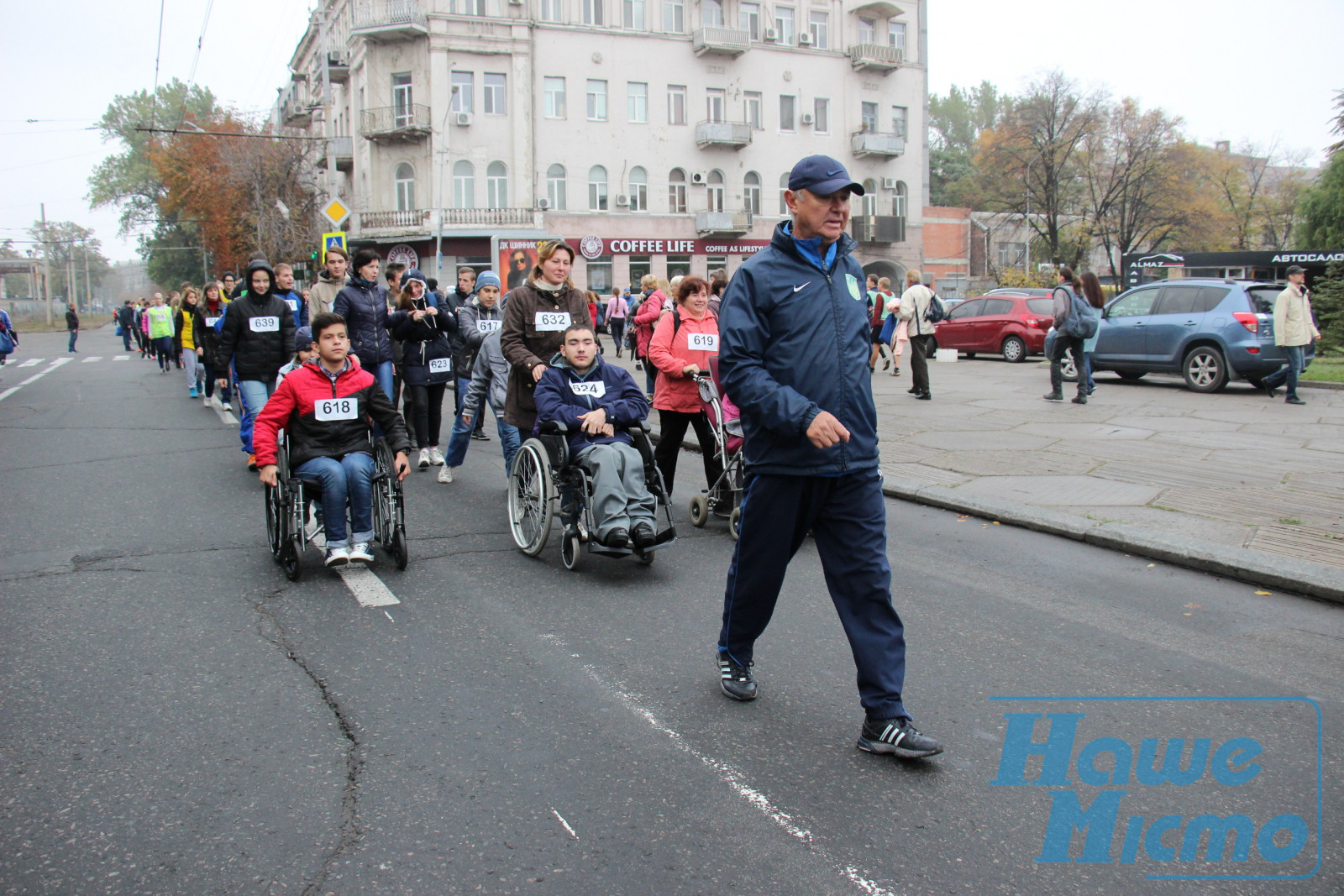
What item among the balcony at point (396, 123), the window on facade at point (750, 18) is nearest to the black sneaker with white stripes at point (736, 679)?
the balcony at point (396, 123)

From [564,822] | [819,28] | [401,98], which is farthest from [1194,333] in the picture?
[819,28]

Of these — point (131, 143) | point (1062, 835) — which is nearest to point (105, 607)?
point (1062, 835)

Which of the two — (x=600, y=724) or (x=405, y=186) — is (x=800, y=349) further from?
(x=405, y=186)

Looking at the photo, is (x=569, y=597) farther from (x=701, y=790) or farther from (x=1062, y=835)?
(x=1062, y=835)

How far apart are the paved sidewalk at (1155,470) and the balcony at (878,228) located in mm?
34663

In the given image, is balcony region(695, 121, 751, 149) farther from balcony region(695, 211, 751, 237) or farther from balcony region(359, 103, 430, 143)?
balcony region(359, 103, 430, 143)

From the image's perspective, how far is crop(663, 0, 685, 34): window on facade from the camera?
43906 millimetres

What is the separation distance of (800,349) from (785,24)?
47207 mm

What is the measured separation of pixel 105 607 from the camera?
5176 millimetres

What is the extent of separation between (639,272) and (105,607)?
133 feet

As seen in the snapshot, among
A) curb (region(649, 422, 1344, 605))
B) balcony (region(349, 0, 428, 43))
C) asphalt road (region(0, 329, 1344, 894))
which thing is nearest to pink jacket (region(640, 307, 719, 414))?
asphalt road (region(0, 329, 1344, 894))

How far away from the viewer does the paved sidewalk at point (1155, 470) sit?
6.28 m

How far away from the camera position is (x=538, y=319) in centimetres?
716

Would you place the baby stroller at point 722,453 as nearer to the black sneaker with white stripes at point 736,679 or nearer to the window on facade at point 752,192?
the black sneaker with white stripes at point 736,679
